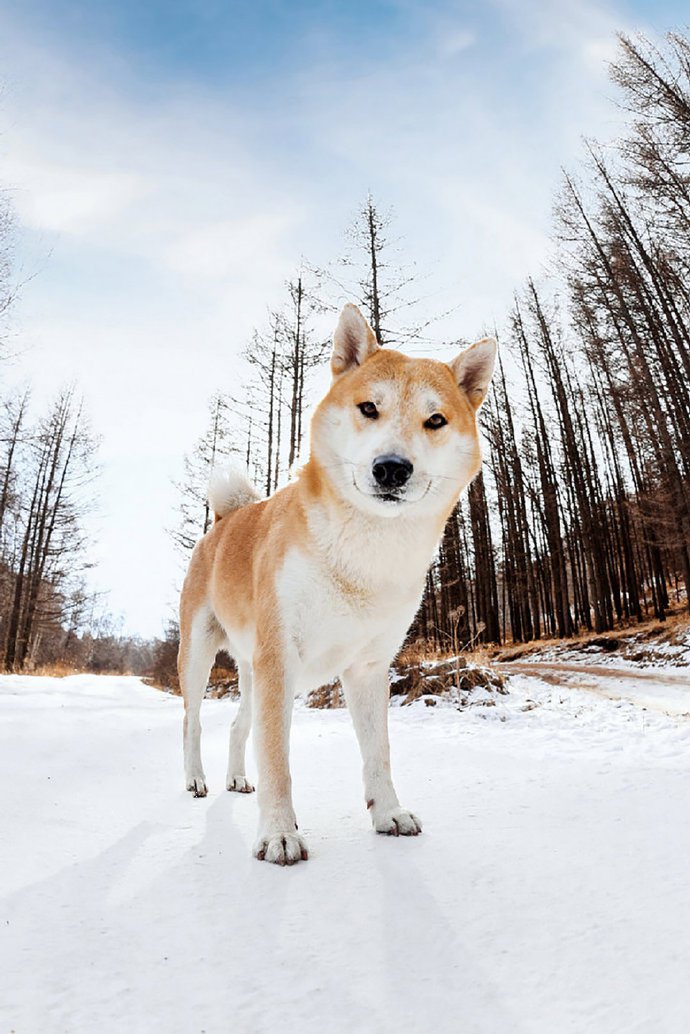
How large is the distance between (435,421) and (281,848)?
175 cm

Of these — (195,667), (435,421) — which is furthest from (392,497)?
(195,667)

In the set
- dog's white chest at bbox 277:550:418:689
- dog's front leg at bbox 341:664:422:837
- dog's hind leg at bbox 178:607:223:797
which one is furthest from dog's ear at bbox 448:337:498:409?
dog's hind leg at bbox 178:607:223:797

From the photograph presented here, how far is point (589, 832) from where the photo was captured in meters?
2.19

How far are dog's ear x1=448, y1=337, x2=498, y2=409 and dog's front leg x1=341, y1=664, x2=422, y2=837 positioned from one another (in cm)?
143

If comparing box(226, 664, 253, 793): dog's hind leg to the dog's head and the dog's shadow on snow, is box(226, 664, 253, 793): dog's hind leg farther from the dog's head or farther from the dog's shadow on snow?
the dog's head

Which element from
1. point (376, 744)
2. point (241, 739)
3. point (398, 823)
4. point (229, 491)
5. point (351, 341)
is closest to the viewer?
point (398, 823)

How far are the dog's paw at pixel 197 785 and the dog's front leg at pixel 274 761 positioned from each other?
1233 millimetres

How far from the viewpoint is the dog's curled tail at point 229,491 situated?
4387 millimetres

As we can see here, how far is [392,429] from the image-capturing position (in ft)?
8.25

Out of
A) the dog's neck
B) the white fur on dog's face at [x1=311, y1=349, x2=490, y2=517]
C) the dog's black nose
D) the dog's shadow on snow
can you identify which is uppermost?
the white fur on dog's face at [x1=311, y1=349, x2=490, y2=517]

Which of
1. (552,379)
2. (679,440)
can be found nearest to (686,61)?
(679,440)

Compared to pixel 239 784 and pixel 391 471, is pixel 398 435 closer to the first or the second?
pixel 391 471

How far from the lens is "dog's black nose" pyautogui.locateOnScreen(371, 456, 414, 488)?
91.6 inches

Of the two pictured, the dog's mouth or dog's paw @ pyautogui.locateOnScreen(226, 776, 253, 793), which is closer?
the dog's mouth
